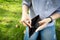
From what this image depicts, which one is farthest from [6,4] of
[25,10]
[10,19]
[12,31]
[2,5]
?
[25,10]

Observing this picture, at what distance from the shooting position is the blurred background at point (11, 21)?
10.4ft

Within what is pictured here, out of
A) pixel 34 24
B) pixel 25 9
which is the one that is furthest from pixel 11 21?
pixel 34 24

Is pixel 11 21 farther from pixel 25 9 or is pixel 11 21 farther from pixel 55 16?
pixel 55 16

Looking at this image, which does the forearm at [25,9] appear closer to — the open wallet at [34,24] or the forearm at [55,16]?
the open wallet at [34,24]

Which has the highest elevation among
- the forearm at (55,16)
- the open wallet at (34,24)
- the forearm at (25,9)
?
the forearm at (25,9)

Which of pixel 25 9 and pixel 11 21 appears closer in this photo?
pixel 25 9

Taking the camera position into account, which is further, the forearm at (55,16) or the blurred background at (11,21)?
the blurred background at (11,21)

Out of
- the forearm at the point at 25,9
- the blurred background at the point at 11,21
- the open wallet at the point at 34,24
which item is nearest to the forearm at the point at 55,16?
the open wallet at the point at 34,24

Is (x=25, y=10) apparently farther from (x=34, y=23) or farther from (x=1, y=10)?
(x=1, y=10)

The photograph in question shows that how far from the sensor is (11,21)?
141 inches

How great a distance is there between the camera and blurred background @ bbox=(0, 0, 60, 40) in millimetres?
3184

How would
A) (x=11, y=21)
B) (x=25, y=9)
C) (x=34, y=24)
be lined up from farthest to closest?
(x=11, y=21) < (x=25, y=9) < (x=34, y=24)

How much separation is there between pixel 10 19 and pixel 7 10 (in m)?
0.36

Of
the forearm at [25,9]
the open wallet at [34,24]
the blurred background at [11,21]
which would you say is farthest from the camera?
the blurred background at [11,21]
